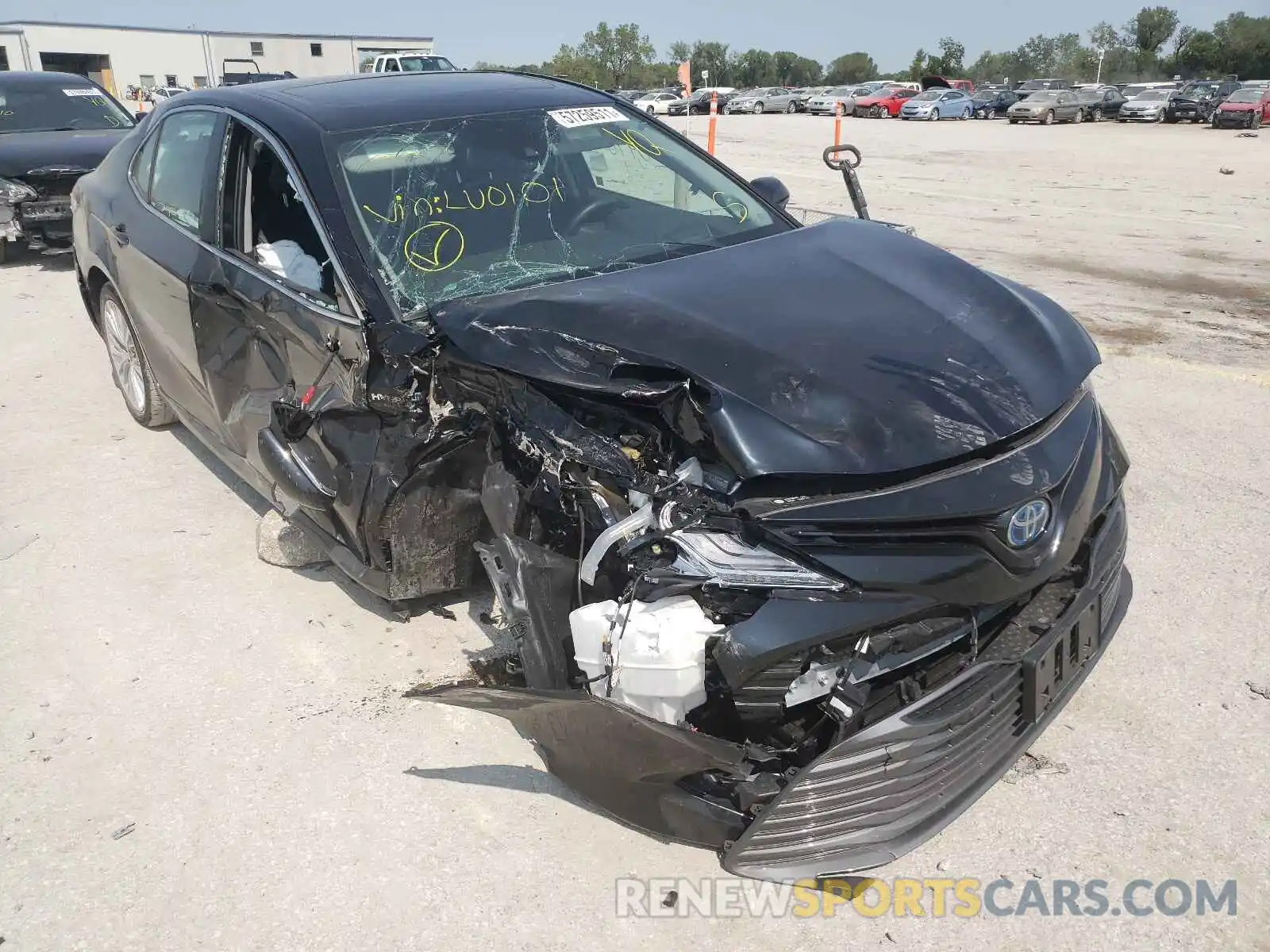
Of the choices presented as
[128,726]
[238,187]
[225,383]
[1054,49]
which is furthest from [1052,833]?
[1054,49]

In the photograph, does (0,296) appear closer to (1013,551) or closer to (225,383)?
(225,383)

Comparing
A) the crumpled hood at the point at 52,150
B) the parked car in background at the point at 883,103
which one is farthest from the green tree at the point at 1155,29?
the crumpled hood at the point at 52,150

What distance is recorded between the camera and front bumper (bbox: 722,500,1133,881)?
2.05 metres

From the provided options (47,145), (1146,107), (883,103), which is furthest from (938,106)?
(47,145)

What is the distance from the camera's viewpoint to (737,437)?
2.27m

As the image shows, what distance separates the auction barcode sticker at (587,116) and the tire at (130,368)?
7.98ft

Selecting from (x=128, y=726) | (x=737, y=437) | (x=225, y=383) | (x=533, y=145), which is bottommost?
(x=128, y=726)

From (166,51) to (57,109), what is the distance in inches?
2384

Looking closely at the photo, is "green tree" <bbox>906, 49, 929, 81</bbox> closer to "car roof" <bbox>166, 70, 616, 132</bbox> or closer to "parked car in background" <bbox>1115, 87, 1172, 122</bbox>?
"parked car in background" <bbox>1115, 87, 1172, 122</bbox>

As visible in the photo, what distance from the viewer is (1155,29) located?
73875 mm

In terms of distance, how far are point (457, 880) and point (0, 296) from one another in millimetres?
8262

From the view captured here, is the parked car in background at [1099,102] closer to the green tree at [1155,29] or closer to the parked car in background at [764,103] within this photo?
the parked car in background at [764,103]

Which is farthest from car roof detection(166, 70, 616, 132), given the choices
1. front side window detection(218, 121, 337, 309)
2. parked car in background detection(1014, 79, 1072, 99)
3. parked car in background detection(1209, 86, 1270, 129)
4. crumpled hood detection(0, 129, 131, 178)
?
parked car in background detection(1014, 79, 1072, 99)

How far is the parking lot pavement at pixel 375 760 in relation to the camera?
2.35 m
